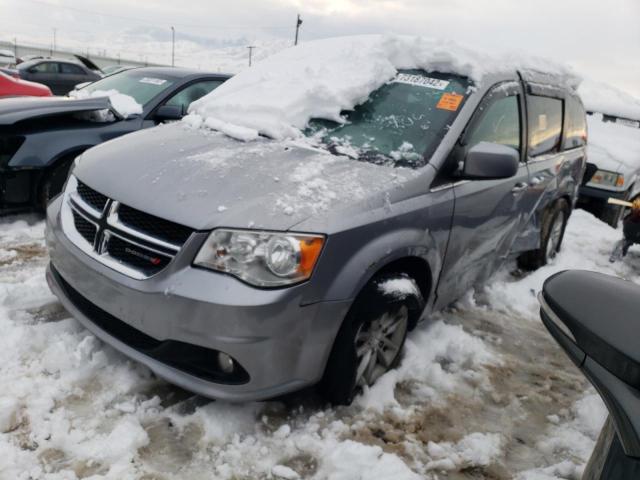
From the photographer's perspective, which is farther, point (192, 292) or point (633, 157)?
point (633, 157)

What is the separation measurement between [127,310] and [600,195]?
6.71 m

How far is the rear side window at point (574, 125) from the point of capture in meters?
4.64

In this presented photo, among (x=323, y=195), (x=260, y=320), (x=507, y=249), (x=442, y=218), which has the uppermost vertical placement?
(x=323, y=195)

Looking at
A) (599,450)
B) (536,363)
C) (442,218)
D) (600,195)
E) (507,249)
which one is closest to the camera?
(599,450)

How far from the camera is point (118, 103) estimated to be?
5043 mm

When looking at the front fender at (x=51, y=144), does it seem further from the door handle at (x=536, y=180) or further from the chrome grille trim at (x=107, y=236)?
the door handle at (x=536, y=180)

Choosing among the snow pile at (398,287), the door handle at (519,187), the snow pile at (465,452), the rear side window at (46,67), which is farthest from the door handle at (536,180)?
the rear side window at (46,67)

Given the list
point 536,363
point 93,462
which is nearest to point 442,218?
point 536,363

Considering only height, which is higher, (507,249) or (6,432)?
(507,249)

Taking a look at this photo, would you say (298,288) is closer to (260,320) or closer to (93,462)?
(260,320)

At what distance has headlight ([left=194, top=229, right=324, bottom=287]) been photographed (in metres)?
2.10

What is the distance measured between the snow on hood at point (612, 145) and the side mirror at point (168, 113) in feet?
17.9

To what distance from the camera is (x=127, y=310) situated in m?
2.28

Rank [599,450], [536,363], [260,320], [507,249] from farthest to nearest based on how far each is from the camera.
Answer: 1. [507,249]
2. [536,363]
3. [260,320]
4. [599,450]
